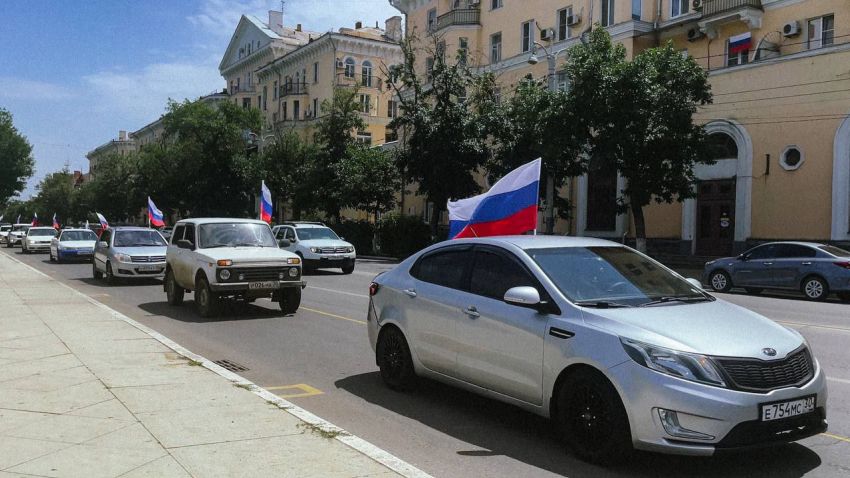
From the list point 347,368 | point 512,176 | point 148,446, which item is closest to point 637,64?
point 512,176

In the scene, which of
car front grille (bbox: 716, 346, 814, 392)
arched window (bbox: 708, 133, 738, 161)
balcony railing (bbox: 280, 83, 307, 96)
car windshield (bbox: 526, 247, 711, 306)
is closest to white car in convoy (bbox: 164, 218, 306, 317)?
car windshield (bbox: 526, 247, 711, 306)

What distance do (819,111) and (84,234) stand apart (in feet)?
101

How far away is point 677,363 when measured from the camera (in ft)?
15.3

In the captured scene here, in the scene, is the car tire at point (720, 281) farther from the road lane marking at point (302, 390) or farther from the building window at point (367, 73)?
the building window at point (367, 73)

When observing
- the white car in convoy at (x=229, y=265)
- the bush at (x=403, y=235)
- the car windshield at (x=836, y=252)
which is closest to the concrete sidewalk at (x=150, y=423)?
the white car in convoy at (x=229, y=265)

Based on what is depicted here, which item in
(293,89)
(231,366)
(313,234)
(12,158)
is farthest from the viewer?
(293,89)

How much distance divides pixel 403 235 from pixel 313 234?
14.1 m

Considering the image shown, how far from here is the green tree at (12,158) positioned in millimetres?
62919

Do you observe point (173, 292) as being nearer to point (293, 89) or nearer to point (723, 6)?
point (723, 6)

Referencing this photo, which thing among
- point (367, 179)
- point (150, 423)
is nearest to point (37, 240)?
point (367, 179)

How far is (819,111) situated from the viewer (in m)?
26.2

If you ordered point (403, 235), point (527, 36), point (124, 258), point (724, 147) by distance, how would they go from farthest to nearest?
Answer: point (527, 36)
point (403, 235)
point (724, 147)
point (124, 258)

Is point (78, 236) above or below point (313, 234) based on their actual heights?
below

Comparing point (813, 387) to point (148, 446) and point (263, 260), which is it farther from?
point (263, 260)
